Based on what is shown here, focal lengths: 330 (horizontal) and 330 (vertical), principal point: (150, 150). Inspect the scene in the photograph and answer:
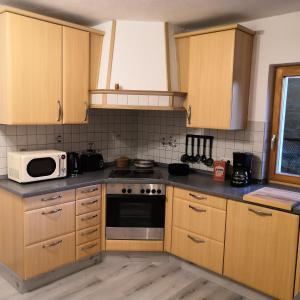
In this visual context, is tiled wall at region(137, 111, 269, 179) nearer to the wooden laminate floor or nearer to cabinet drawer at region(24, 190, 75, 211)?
the wooden laminate floor

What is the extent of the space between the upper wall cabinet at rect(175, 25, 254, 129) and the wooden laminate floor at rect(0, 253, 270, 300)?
1369 millimetres

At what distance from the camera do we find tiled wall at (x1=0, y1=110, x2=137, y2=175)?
298cm

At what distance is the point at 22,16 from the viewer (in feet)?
8.55

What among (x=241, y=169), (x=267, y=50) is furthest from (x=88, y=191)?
(x=267, y=50)

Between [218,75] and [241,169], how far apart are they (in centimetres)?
86

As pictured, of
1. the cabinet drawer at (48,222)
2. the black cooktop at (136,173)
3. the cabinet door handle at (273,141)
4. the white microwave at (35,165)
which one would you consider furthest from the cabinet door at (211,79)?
the cabinet drawer at (48,222)

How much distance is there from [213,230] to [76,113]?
162cm

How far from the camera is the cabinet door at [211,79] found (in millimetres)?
2857

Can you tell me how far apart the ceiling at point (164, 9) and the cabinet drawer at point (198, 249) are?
6.35 feet

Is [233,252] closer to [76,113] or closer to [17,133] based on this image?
[76,113]

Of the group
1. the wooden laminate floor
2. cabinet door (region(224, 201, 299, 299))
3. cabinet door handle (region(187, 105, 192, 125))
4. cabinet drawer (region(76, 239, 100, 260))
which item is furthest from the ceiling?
the wooden laminate floor

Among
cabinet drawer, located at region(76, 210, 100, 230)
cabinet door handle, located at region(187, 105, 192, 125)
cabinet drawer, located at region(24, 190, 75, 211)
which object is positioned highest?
cabinet door handle, located at region(187, 105, 192, 125)

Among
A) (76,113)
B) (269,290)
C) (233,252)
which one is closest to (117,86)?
(76,113)

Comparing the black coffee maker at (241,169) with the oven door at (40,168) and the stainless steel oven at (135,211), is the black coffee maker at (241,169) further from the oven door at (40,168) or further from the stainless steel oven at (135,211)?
the oven door at (40,168)
